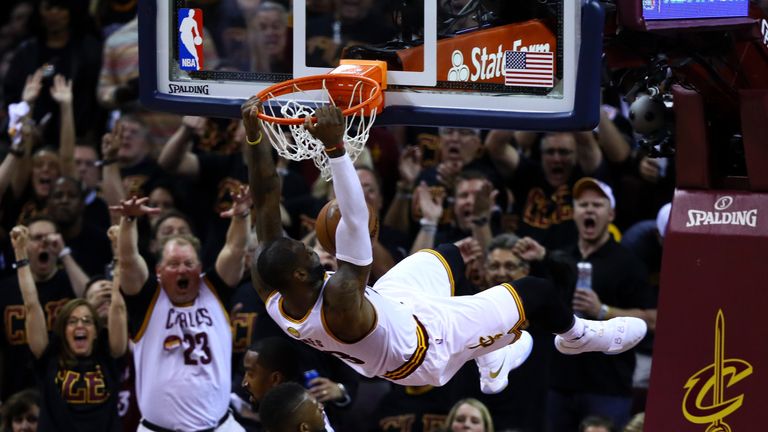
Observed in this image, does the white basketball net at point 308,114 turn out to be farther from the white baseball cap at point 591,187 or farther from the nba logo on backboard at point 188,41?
the white baseball cap at point 591,187

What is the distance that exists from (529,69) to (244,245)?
10.2 ft

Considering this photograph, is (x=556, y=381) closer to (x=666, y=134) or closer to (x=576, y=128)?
(x=666, y=134)

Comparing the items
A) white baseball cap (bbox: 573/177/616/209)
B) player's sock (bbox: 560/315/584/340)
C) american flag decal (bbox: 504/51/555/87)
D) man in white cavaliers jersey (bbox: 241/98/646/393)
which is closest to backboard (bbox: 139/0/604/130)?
american flag decal (bbox: 504/51/555/87)

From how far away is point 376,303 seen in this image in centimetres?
652

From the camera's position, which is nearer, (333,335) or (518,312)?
(333,335)

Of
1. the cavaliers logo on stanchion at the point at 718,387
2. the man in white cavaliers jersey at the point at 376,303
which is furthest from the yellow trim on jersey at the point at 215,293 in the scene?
the cavaliers logo on stanchion at the point at 718,387

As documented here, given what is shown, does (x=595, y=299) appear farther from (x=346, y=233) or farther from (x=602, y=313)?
(x=346, y=233)

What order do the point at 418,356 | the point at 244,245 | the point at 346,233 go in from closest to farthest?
the point at 346,233, the point at 418,356, the point at 244,245

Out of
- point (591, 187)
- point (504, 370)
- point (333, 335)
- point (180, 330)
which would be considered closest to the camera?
point (333, 335)

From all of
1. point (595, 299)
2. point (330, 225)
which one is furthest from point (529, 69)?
point (595, 299)

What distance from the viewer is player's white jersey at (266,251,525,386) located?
6496mm

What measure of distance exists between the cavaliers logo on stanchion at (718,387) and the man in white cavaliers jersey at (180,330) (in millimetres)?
3306

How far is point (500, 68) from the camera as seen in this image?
6.77 m

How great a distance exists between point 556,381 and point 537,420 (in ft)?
1.03
